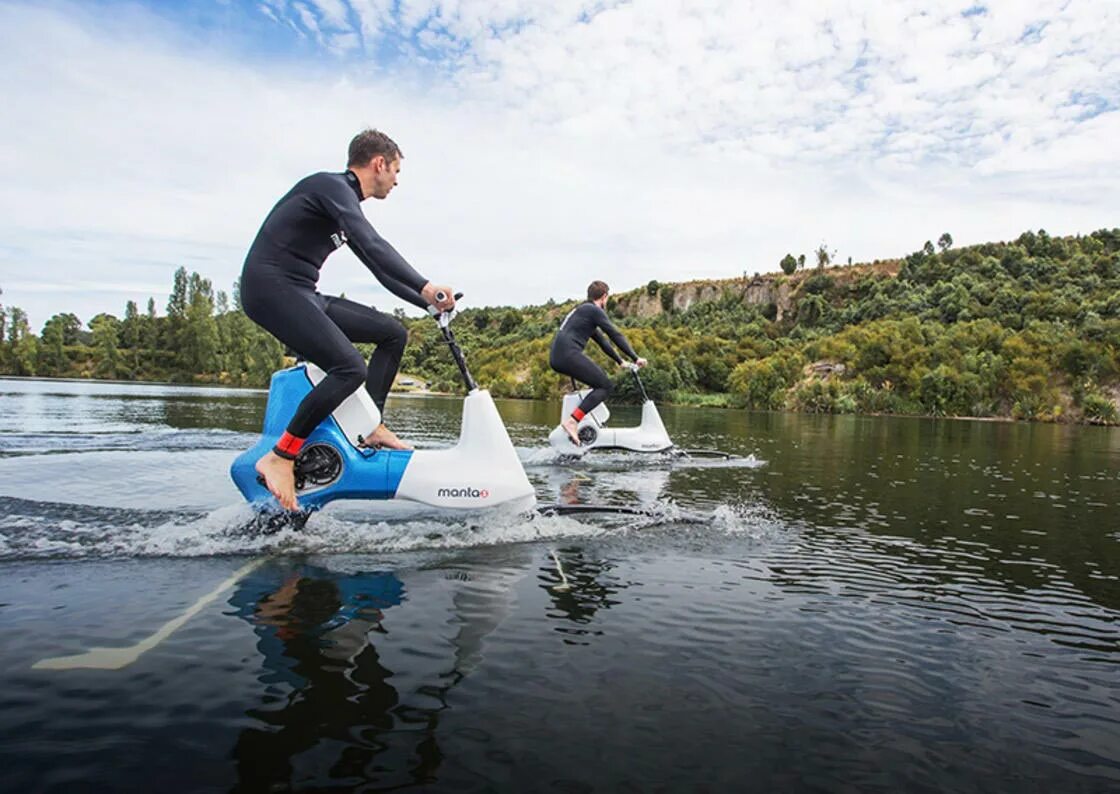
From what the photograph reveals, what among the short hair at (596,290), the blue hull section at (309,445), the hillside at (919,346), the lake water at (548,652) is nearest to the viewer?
the lake water at (548,652)

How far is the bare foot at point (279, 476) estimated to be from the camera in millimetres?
5004

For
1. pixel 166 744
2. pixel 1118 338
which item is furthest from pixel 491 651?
pixel 1118 338

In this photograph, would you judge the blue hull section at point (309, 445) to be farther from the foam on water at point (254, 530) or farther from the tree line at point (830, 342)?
the tree line at point (830, 342)

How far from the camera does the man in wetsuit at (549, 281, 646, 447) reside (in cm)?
1177

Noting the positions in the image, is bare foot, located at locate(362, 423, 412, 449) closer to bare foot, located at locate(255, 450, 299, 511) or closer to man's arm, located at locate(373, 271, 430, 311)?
bare foot, located at locate(255, 450, 299, 511)

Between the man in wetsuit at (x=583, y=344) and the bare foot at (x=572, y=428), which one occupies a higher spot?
the man in wetsuit at (x=583, y=344)

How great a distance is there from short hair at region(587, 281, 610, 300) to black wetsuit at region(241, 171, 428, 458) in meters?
6.73

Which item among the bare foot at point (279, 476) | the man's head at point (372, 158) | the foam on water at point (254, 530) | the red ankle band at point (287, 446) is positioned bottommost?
the foam on water at point (254, 530)

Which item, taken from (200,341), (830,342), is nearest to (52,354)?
(200,341)

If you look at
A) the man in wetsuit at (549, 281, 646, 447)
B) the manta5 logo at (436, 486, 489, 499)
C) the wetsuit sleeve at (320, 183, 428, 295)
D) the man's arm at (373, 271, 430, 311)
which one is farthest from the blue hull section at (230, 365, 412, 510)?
the man in wetsuit at (549, 281, 646, 447)

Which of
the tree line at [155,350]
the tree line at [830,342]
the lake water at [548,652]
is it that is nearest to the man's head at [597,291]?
the lake water at [548,652]

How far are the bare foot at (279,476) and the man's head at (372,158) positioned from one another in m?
2.09

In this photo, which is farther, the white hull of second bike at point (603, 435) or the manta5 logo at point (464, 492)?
the white hull of second bike at point (603, 435)

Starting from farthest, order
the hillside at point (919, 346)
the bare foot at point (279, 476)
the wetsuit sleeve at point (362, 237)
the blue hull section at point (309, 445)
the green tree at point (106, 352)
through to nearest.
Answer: the green tree at point (106, 352)
the hillside at point (919, 346)
the blue hull section at point (309, 445)
the bare foot at point (279, 476)
the wetsuit sleeve at point (362, 237)
